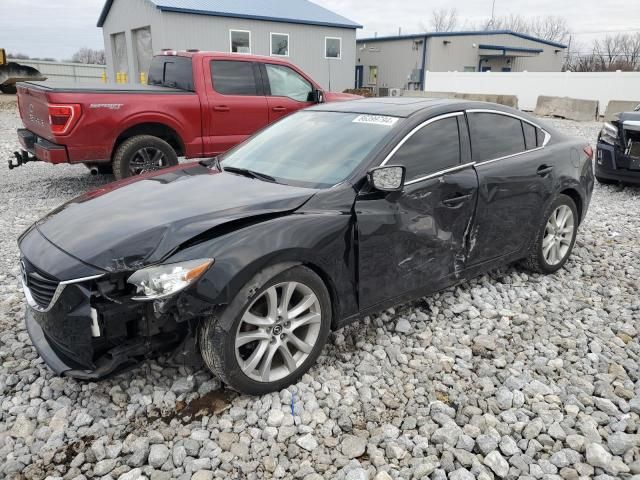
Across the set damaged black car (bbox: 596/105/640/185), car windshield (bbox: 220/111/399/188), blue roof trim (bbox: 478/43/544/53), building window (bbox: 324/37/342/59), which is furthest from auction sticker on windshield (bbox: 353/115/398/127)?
blue roof trim (bbox: 478/43/544/53)

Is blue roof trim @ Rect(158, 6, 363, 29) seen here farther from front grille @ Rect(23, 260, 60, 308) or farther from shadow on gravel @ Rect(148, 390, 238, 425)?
shadow on gravel @ Rect(148, 390, 238, 425)

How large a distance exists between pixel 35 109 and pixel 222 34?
17.5 metres

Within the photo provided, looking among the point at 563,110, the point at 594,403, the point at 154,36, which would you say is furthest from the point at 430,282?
the point at 154,36

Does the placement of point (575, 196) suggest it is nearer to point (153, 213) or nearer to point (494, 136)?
point (494, 136)

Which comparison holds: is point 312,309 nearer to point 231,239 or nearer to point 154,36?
point 231,239

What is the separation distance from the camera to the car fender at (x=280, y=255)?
8.52ft

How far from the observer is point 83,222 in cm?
295

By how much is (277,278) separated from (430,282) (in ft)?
4.22

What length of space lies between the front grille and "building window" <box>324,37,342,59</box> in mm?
24752

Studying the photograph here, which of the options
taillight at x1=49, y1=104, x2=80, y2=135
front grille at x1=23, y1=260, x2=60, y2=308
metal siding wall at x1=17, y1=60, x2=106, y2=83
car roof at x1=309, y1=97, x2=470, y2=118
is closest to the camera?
front grille at x1=23, y1=260, x2=60, y2=308

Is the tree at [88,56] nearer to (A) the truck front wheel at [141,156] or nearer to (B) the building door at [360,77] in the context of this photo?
(B) the building door at [360,77]

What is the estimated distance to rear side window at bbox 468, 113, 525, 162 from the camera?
3.94 m

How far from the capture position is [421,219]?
11.3 ft

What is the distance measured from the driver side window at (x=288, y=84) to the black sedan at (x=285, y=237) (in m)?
4.36
